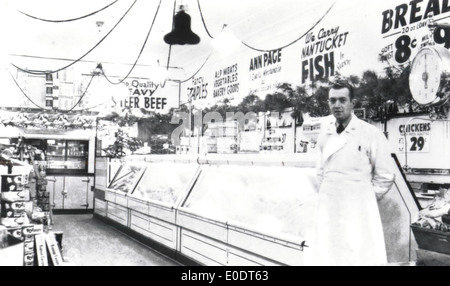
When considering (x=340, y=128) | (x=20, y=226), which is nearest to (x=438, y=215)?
(x=340, y=128)

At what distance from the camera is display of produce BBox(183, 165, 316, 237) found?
3.58 meters

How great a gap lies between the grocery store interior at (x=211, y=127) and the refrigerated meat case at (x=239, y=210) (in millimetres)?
15

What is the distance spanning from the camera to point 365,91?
538cm

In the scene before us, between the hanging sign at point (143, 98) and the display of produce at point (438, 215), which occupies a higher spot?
the hanging sign at point (143, 98)

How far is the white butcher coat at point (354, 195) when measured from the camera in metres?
2.56

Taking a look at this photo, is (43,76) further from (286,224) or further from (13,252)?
(13,252)

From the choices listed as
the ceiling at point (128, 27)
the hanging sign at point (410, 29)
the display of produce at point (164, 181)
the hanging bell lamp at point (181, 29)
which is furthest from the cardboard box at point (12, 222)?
the hanging sign at point (410, 29)

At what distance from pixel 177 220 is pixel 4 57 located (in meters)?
6.20

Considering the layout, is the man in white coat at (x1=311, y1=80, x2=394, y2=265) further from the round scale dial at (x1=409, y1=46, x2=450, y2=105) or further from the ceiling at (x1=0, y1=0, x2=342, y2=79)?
the ceiling at (x1=0, y1=0, x2=342, y2=79)

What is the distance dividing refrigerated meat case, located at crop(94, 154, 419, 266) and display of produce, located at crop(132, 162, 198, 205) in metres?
0.01

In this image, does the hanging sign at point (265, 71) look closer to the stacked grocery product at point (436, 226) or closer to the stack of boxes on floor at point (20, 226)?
the stacked grocery product at point (436, 226)

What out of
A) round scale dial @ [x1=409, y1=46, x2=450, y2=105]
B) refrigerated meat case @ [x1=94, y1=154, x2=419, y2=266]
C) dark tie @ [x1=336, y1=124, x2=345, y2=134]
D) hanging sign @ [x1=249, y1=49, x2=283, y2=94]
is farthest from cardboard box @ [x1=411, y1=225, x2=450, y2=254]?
hanging sign @ [x1=249, y1=49, x2=283, y2=94]

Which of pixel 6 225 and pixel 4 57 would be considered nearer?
pixel 6 225
